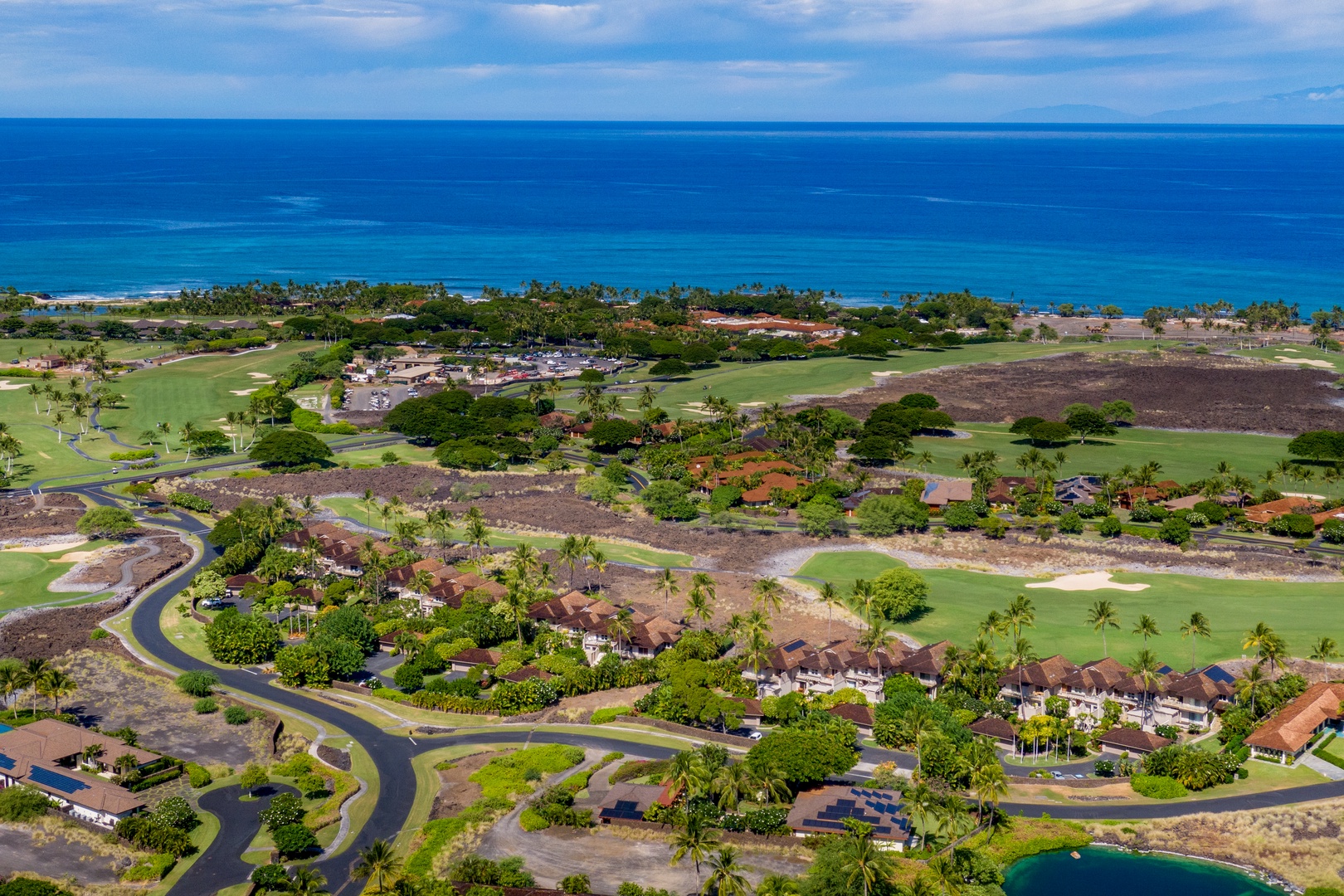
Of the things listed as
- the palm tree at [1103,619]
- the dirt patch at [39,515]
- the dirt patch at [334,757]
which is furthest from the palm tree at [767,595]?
the dirt patch at [39,515]

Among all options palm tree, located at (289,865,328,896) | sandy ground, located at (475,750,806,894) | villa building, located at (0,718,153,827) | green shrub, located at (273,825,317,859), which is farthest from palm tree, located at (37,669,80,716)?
sandy ground, located at (475,750,806,894)

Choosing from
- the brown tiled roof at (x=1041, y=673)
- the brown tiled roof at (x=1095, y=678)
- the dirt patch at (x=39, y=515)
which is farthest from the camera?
the dirt patch at (x=39, y=515)

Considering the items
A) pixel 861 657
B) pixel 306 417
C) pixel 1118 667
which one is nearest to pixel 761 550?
pixel 861 657

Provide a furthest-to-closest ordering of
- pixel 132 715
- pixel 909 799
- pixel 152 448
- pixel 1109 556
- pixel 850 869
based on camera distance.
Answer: pixel 152 448 < pixel 1109 556 < pixel 132 715 < pixel 909 799 < pixel 850 869

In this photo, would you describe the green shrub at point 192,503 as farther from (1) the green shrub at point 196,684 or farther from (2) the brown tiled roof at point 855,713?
(2) the brown tiled roof at point 855,713

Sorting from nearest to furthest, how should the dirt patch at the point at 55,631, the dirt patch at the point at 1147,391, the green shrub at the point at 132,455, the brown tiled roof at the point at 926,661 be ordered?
the brown tiled roof at the point at 926,661 → the dirt patch at the point at 55,631 → the green shrub at the point at 132,455 → the dirt patch at the point at 1147,391

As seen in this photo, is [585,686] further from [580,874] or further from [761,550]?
[761,550]

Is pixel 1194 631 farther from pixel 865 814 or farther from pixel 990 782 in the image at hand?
pixel 865 814
